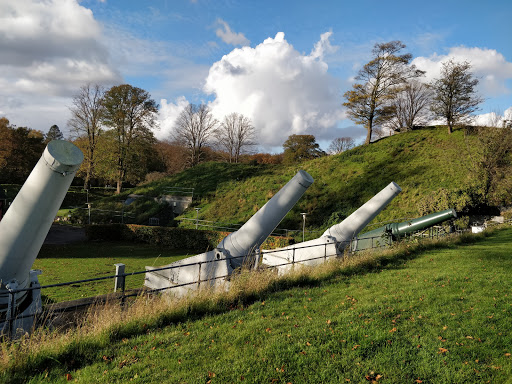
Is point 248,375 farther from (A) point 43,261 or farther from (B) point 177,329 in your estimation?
(A) point 43,261

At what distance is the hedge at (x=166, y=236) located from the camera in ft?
63.1

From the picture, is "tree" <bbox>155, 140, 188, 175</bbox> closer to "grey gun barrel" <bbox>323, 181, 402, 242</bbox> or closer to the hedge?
the hedge

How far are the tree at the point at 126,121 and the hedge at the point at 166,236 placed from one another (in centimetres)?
1637

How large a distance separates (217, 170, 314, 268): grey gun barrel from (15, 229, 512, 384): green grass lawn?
1.62 m

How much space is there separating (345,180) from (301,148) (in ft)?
103

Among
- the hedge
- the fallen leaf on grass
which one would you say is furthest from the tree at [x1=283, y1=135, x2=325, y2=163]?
the fallen leaf on grass

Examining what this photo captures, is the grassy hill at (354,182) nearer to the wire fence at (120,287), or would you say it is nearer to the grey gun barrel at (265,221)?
the wire fence at (120,287)

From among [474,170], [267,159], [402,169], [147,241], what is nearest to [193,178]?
[147,241]

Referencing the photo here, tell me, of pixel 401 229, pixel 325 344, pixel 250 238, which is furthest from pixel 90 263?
pixel 325 344

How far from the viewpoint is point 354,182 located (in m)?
26.5

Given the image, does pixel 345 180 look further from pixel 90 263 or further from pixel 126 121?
pixel 126 121

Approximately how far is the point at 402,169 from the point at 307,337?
2597 cm

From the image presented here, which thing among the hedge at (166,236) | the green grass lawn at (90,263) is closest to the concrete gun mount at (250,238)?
the green grass lawn at (90,263)

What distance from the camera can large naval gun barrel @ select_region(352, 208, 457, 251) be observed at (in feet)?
40.1
